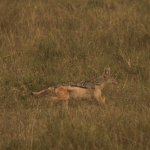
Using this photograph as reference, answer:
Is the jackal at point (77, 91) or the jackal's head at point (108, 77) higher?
the jackal's head at point (108, 77)

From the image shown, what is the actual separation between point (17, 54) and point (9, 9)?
2.03 m

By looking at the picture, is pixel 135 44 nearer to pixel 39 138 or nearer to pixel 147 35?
pixel 147 35

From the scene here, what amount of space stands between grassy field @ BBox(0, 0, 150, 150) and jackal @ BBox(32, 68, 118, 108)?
0.11 m

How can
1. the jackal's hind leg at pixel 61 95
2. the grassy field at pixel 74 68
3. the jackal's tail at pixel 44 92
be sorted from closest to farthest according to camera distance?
the grassy field at pixel 74 68
the jackal's hind leg at pixel 61 95
the jackal's tail at pixel 44 92

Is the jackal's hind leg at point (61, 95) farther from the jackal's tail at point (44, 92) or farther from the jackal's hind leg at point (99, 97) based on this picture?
the jackal's hind leg at point (99, 97)

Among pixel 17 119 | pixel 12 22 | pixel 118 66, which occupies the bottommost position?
pixel 17 119

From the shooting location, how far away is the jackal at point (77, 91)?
660 cm

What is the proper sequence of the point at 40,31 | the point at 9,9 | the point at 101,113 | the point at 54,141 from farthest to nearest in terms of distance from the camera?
the point at 9,9 < the point at 40,31 < the point at 101,113 < the point at 54,141

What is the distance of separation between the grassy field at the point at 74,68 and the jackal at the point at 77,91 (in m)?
0.11

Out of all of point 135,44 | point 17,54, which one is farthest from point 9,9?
point 135,44

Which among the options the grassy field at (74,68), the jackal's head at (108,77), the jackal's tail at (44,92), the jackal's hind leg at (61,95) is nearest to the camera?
the grassy field at (74,68)

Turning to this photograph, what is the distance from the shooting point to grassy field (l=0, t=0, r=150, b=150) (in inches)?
193

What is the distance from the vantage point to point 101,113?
232 inches

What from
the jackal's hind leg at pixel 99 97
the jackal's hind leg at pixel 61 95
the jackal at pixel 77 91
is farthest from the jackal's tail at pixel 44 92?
the jackal's hind leg at pixel 99 97
